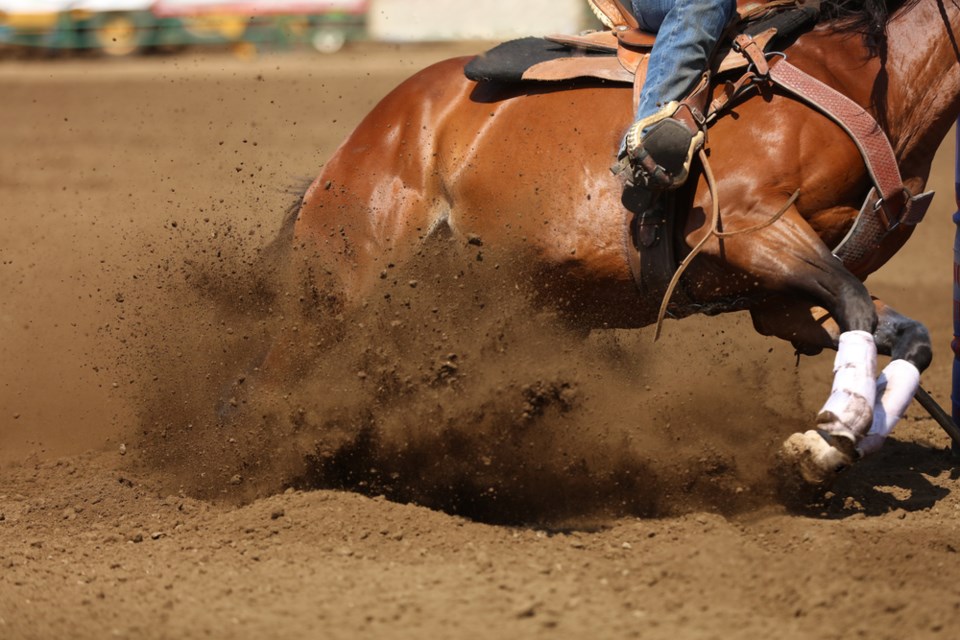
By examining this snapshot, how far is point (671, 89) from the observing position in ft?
13.6

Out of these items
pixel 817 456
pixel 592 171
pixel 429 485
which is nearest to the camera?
pixel 817 456

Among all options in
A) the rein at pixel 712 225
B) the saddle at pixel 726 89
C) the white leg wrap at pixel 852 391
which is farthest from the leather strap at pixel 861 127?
the white leg wrap at pixel 852 391

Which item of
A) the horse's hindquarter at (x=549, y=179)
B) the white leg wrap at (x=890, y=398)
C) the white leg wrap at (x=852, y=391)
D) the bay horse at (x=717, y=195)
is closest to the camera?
the white leg wrap at (x=852, y=391)

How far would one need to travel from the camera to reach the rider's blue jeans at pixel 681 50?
13.6ft

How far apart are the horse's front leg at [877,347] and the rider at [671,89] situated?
0.75 meters

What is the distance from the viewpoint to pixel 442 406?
4738 mm

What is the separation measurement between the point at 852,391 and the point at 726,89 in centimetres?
124

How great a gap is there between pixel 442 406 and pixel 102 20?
1624cm

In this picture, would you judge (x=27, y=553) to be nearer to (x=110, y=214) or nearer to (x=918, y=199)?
(x=918, y=199)

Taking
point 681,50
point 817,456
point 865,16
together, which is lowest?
point 817,456

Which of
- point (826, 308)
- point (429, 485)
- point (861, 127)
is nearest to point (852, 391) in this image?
point (826, 308)

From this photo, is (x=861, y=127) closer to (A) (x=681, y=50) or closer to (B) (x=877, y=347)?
(A) (x=681, y=50)

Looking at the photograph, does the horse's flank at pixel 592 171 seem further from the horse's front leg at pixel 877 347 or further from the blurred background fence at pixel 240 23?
the blurred background fence at pixel 240 23

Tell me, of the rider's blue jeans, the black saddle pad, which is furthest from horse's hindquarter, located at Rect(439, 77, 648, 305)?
the rider's blue jeans
